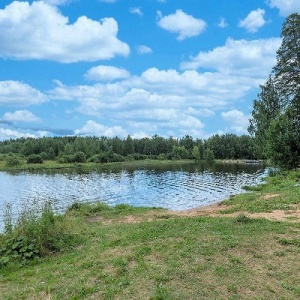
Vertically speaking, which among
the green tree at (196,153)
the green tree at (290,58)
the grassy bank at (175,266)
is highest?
the green tree at (290,58)

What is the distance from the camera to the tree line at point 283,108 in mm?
34281

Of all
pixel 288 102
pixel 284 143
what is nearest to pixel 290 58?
pixel 288 102

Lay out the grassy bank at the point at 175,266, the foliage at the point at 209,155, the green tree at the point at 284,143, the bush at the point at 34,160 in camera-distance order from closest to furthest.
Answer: the grassy bank at the point at 175,266 < the green tree at the point at 284,143 < the bush at the point at 34,160 < the foliage at the point at 209,155

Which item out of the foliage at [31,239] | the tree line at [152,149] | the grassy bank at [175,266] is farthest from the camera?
the tree line at [152,149]

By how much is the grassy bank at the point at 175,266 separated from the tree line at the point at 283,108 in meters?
22.7

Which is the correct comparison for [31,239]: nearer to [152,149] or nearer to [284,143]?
[284,143]

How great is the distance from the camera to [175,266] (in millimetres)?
8742

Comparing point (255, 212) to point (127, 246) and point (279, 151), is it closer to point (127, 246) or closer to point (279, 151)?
point (127, 246)

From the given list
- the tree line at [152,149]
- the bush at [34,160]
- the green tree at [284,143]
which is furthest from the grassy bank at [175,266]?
the tree line at [152,149]

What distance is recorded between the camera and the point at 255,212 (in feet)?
58.7

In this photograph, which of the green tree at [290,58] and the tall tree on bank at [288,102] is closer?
the tall tree on bank at [288,102]

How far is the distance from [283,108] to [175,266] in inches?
1455

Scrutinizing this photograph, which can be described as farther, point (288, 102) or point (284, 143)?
point (288, 102)

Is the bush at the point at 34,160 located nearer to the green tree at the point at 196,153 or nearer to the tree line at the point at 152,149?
the tree line at the point at 152,149
